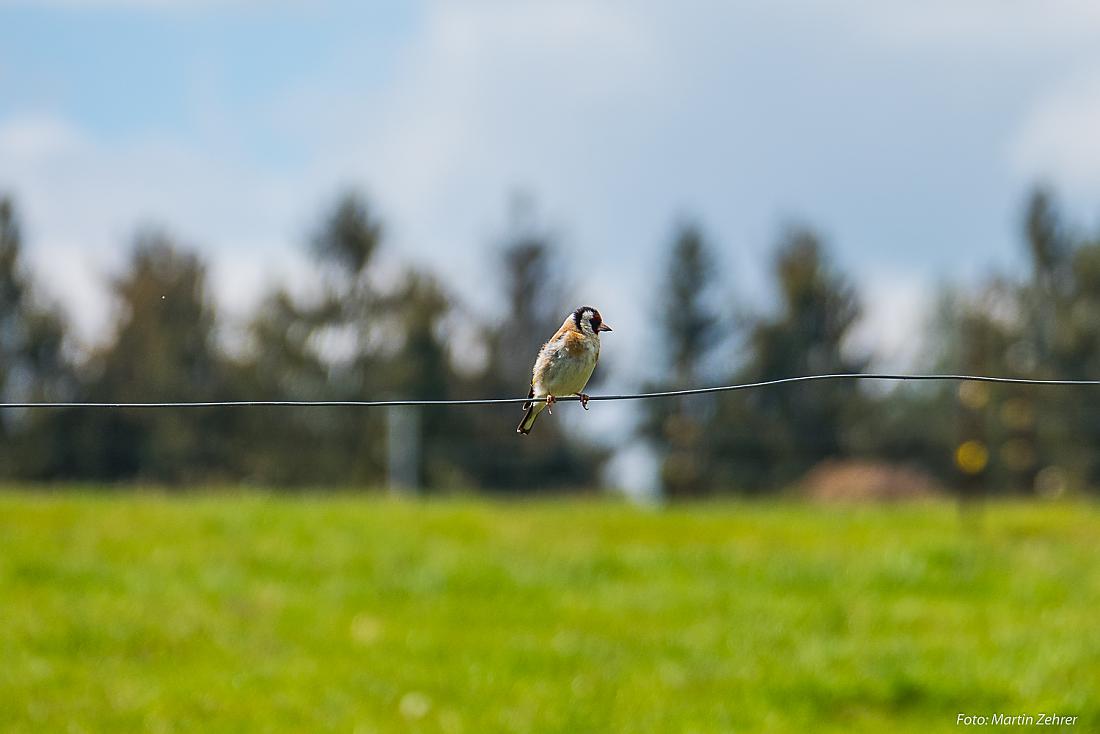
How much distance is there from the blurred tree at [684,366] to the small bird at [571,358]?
17.8 metres

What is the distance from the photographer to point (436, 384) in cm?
3075

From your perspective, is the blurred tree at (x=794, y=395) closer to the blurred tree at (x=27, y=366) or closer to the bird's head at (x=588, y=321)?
the blurred tree at (x=27, y=366)

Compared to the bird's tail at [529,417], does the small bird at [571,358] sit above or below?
above

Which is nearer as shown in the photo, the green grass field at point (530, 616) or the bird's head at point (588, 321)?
the bird's head at point (588, 321)

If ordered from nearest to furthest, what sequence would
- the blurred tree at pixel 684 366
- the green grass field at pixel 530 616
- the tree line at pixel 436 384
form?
the green grass field at pixel 530 616
the blurred tree at pixel 684 366
the tree line at pixel 436 384

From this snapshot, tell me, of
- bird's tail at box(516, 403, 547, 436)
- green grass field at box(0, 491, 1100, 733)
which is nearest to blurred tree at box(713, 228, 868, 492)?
green grass field at box(0, 491, 1100, 733)

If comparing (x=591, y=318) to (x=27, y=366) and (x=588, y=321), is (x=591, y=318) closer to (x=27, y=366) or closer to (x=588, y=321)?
(x=588, y=321)

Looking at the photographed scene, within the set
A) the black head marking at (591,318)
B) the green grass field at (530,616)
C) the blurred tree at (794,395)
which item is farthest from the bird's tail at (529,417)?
the blurred tree at (794,395)

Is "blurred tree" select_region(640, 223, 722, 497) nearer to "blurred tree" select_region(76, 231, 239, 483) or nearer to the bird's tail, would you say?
"blurred tree" select_region(76, 231, 239, 483)

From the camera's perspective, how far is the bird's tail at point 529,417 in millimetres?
5333

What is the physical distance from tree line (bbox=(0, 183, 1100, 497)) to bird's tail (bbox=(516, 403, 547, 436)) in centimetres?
2041

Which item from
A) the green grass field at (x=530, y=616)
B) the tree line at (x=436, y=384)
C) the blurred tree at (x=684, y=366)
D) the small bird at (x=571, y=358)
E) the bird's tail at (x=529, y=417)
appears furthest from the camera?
the tree line at (x=436, y=384)

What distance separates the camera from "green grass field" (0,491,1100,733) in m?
12.9

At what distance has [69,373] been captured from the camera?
32.8 metres
